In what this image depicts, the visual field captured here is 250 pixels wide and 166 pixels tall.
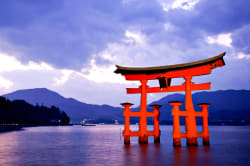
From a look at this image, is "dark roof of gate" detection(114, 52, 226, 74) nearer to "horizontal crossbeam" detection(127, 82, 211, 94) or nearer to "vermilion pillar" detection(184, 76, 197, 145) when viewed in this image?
"vermilion pillar" detection(184, 76, 197, 145)

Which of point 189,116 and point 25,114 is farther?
point 25,114

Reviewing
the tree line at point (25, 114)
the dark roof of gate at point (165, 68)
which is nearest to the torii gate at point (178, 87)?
the dark roof of gate at point (165, 68)

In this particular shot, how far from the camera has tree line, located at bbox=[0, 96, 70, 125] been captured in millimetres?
72625

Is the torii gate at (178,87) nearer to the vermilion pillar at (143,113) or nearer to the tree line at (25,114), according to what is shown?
the vermilion pillar at (143,113)

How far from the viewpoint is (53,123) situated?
135 metres

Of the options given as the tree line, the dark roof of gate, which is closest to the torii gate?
the dark roof of gate

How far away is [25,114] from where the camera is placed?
100m

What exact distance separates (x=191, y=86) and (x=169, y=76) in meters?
1.71

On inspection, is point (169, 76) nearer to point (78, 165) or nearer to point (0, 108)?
point (78, 165)

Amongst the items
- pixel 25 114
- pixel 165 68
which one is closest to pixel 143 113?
pixel 165 68

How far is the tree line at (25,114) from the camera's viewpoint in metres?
72.6

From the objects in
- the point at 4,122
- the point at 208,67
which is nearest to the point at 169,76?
the point at 208,67

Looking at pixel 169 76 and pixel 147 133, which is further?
pixel 147 133

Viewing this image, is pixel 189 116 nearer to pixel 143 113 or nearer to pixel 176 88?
pixel 176 88
